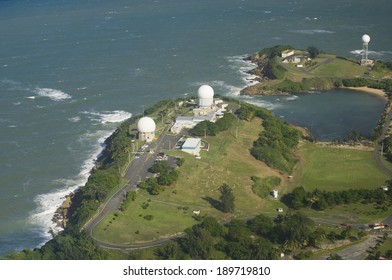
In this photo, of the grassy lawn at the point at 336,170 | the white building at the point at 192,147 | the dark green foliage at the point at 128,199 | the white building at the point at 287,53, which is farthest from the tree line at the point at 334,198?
the white building at the point at 287,53

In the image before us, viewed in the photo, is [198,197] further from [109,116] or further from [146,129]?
[109,116]

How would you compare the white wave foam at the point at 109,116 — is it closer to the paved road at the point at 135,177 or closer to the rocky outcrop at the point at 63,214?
the paved road at the point at 135,177

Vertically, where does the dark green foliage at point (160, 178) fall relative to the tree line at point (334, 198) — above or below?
above

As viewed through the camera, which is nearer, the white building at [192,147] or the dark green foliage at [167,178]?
the dark green foliage at [167,178]

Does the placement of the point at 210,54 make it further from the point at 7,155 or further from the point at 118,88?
the point at 7,155

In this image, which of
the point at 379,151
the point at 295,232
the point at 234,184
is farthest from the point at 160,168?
the point at 379,151

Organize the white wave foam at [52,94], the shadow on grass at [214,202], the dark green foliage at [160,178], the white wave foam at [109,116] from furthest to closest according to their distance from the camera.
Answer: the white wave foam at [52,94] < the white wave foam at [109,116] < the dark green foliage at [160,178] < the shadow on grass at [214,202]

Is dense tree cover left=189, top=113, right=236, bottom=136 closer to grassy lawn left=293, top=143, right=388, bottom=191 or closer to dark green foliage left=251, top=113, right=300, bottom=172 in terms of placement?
dark green foliage left=251, top=113, right=300, bottom=172

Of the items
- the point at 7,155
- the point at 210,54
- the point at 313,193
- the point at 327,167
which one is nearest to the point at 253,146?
the point at 327,167
